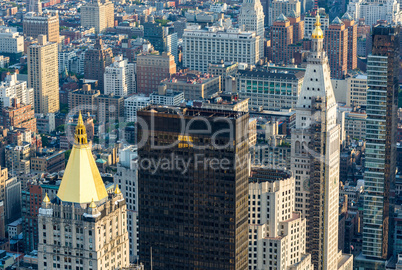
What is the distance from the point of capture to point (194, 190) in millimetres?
163625

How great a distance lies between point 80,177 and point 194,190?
831 inches

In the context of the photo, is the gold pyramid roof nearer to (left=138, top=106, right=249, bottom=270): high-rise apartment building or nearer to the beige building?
the beige building

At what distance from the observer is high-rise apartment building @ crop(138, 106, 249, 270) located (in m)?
161

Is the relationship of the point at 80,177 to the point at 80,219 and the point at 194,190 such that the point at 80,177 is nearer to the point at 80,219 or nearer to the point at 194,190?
the point at 80,219

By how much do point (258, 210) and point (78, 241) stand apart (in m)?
39.9

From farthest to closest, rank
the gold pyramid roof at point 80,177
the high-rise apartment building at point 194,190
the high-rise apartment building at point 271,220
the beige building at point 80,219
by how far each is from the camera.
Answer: the high-rise apartment building at point 271,220 → the high-rise apartment building at point 194,190 → the gold pyramid roof at point 80,177 → the beige building at point 80,219

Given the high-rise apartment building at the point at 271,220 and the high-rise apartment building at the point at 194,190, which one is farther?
the high-rise apartment building at the point at 271,220

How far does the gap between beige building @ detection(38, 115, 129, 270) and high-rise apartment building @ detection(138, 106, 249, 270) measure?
15.4 meters

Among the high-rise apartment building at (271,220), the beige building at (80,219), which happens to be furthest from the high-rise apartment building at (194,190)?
the beige building at (80,219)

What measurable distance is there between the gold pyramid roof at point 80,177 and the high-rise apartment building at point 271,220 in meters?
36.9

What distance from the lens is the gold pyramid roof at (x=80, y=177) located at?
486 feet

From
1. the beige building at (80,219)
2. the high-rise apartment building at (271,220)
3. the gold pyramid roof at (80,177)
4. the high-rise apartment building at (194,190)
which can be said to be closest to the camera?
the beige building at (80,219)

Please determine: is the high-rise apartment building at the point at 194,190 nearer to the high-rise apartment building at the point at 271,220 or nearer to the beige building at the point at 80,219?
the high-rise apartment building at the point at 271,220

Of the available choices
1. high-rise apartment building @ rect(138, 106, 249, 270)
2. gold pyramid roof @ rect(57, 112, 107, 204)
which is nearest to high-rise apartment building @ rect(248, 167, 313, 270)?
high-rise apartment building @ rect(138, 106, 249, 270)
